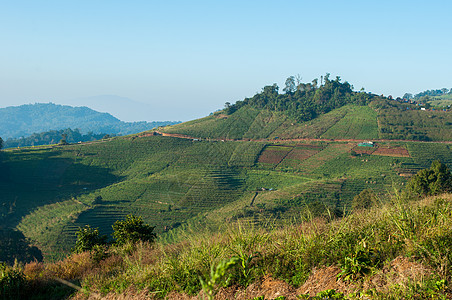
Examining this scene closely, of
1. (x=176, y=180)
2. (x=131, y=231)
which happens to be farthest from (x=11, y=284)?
(x=176, y=180)

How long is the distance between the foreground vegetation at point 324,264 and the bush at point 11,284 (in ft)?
0.06

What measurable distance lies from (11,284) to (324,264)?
20.5 ft

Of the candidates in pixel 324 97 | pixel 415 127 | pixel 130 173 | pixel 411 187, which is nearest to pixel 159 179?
pixel 130 173

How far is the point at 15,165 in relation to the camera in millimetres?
55562

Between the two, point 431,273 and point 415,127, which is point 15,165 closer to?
point 431,273

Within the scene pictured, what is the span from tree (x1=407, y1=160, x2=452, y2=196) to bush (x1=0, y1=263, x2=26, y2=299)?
29608 mm

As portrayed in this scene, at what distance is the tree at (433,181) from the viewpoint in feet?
89.0

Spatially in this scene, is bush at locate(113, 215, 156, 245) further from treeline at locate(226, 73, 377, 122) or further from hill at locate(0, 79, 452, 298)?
treeline at locate(226, 73, 377, 122)

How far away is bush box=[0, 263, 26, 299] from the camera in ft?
19.7

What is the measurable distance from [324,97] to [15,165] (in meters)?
89.2

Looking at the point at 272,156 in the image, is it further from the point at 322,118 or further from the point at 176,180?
the point at 322,118

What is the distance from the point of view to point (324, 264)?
444cm

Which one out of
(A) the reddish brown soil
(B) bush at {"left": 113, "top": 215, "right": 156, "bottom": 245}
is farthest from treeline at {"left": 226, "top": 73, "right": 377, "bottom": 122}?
(B) bush at {"left": 113, "top": 215, "right": 156, "bottom": 245}

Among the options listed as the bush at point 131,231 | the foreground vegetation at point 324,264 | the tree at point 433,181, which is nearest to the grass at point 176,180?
the tree at point 433,181
